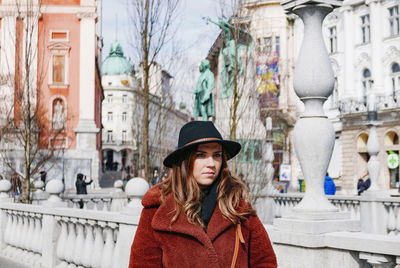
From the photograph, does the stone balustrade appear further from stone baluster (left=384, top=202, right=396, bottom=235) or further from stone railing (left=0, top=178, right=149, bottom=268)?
stone baluster (left=384, top=202, right=396, bottom=235)

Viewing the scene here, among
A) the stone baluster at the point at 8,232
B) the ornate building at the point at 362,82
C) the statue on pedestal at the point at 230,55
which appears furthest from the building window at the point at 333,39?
the stone baluster at the point at 8,232

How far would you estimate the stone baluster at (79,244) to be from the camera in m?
7.05

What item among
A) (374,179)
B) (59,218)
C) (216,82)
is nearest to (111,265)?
(59,218)

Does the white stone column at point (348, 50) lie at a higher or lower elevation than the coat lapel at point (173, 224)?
higher

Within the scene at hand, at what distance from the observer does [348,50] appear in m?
41.5

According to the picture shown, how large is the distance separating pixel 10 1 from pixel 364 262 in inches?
1447

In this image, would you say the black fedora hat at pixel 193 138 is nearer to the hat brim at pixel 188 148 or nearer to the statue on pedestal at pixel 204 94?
the hat brim at pixel 188 148

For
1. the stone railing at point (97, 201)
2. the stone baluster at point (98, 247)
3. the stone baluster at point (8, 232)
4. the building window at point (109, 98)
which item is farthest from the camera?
the building window at point (109, 98)

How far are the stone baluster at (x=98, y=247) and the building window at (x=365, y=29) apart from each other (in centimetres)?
3659

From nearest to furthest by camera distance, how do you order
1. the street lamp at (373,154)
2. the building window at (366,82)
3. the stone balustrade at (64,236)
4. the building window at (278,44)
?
the stone balustrade at (64,236)
the street lamp at (373,154)
the building window at (366,82)
the building window at (278,44)

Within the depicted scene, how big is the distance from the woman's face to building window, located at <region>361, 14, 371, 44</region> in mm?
39404

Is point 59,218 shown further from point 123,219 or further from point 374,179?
point 374,179

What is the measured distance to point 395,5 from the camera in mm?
38000

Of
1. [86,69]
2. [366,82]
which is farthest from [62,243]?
[366,82]
